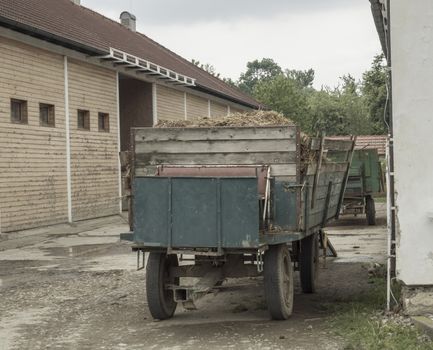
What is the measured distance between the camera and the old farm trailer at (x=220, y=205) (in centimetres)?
599

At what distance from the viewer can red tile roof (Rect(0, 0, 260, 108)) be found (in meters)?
16.5

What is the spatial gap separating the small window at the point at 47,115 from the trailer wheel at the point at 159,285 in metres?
11.6

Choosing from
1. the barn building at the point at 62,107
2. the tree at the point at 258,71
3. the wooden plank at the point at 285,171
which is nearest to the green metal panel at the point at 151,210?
the wooden plank at the point at 285,171

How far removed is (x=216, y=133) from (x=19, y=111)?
11.1 m

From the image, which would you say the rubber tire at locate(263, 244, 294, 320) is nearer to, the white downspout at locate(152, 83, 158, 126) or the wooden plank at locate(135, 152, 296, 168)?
the wooden plank at locate(135, 152, 296, 168)

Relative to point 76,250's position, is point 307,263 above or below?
above

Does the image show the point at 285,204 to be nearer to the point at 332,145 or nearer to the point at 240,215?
the point at 240,215

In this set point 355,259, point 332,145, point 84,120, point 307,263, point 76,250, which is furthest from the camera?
point 84,120

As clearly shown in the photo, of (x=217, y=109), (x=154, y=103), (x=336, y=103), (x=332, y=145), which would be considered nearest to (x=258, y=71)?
(x=336, y=103)

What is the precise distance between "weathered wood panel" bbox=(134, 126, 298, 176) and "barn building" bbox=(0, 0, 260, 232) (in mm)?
9386

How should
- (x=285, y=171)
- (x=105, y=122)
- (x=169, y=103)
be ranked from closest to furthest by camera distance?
(x=285, y=171) → (x=105, y=122) → (x=169, y=103)

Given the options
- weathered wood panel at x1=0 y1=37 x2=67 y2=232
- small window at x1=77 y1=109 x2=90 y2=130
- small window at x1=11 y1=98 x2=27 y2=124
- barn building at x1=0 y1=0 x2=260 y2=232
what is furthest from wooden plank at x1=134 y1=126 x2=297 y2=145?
small window at x1=77 y1=109 x2=90 y2=130

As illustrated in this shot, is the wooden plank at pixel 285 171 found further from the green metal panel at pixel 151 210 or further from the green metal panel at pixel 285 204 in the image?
the green metal panel at pixel 151 210

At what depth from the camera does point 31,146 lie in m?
16.6
